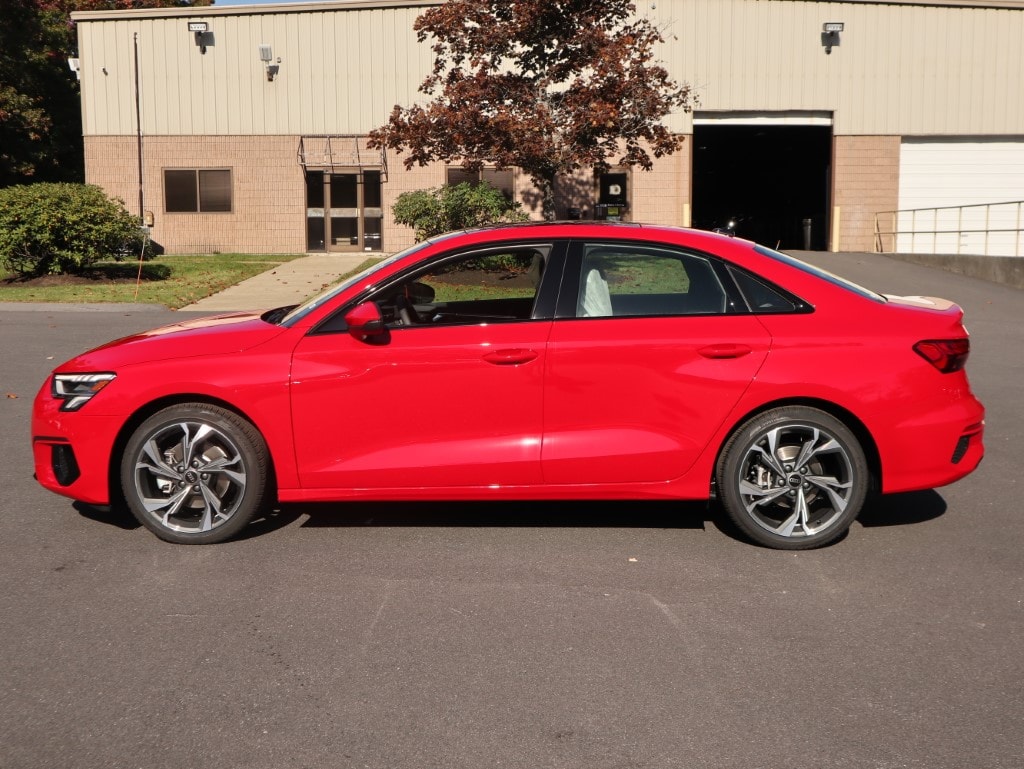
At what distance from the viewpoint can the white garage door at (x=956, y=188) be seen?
31.0 m

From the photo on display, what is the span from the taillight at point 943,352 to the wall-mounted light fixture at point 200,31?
91.2 feet

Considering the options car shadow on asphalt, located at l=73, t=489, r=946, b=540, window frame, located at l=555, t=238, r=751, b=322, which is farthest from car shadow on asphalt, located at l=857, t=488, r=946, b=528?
window frame, located at l=555, t=238, r=751, b=322

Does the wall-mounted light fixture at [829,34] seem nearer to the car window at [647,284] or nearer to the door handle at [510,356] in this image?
the car window at [647,284]

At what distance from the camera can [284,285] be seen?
22.2m

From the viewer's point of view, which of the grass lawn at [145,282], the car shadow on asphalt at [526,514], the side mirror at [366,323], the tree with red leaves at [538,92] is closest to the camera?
the side mirror at [366,323]

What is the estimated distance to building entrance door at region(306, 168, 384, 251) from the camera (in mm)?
30562

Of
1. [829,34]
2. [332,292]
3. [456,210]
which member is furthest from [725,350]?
[829,34]

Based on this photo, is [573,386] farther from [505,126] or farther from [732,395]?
[505,126]

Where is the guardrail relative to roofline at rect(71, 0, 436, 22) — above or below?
below

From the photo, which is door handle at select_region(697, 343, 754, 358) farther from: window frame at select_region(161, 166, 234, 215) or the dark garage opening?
window frame at select_region(161, 166, 234, 215)

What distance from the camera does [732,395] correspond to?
5434 millimetres

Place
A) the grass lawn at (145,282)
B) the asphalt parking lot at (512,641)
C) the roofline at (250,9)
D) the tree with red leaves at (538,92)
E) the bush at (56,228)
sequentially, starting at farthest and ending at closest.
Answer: the roofline at (250,9)
the bush at (56,228)
the tree with red leaves at (538,92)
the grass lawn at (145,282)
the asphalt parking lot at (512,641)

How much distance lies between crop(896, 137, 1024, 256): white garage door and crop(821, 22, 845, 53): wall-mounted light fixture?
344 centimetres

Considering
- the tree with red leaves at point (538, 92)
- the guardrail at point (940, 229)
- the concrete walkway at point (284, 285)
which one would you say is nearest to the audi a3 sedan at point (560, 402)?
the concrete walkway at point (284, 285)
